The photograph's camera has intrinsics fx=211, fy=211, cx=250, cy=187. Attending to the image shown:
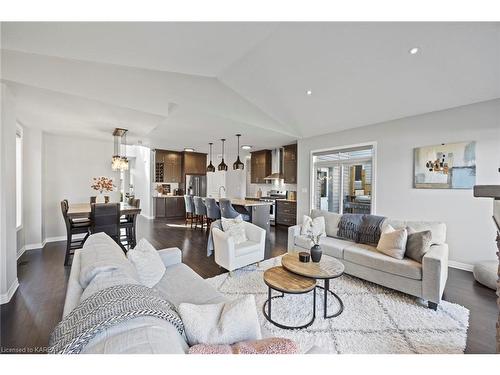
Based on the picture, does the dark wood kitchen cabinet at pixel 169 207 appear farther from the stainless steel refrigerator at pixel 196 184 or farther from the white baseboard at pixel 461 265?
the white baseboard at pixel 461 265

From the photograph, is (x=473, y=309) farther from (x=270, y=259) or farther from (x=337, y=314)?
(x=270, y=259)

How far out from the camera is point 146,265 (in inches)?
74.2

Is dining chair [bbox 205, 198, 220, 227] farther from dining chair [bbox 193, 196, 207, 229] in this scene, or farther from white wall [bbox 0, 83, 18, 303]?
white wall [bbox 0, 83, 18, 303]

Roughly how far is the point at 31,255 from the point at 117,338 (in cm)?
473

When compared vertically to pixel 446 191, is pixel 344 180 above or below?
above

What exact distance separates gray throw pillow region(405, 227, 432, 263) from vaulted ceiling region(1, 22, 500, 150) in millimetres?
2166

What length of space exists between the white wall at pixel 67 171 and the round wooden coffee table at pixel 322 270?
5.37 metres

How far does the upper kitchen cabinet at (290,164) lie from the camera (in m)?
6.57

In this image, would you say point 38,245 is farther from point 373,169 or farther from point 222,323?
point 373,169

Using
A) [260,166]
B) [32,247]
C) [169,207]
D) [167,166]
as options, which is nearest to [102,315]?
[32,247]

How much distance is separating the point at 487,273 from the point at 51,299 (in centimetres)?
537

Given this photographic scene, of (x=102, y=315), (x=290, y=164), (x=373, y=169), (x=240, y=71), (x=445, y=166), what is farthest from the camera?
(x=290, y=164)
